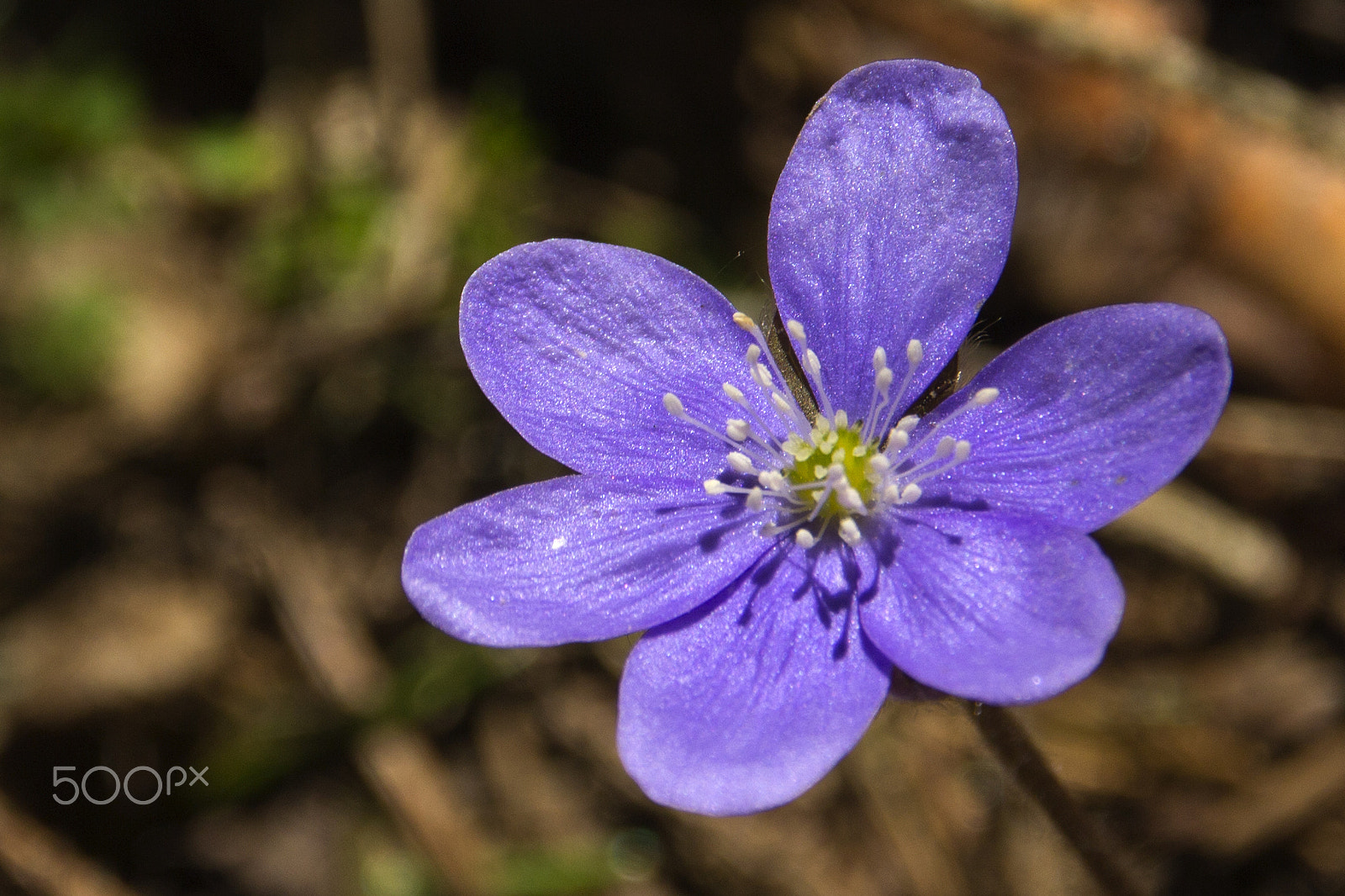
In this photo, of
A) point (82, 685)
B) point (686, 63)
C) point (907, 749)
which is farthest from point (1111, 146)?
point (82, 685)

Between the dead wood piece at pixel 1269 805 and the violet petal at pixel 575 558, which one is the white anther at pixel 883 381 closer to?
the violet petal at pixel 575 558

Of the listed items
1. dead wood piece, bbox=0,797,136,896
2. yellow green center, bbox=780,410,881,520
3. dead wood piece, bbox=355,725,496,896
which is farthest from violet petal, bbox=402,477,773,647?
dead wood piece, bbox=0,797,136,896

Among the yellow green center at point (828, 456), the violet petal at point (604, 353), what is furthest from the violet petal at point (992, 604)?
the violet petal at point (604, 353)

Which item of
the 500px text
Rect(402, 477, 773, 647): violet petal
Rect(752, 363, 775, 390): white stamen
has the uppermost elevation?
Rect(752, 363, 775, 390): white stamen

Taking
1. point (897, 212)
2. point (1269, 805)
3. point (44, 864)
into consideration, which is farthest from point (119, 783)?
point (1269, 805)

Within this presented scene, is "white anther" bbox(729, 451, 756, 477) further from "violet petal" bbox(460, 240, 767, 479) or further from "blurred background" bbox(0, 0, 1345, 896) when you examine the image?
"blurred background" bbox(0, 0, 1345, 896)
